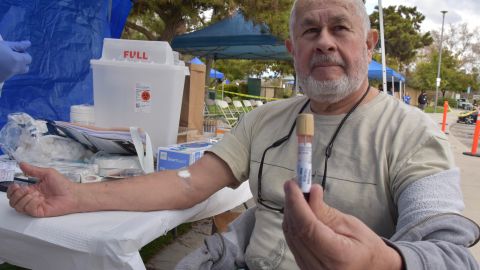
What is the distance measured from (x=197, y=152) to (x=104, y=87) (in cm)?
54

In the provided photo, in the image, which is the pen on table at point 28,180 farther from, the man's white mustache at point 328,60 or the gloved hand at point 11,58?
the man's white mustache at point 328,60

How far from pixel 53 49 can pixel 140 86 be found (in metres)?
1.34

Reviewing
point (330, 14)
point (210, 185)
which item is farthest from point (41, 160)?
point (330, 14)

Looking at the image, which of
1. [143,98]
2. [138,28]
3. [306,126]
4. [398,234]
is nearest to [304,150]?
[306,126]

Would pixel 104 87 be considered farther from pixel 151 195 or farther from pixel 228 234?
pixel 228 234

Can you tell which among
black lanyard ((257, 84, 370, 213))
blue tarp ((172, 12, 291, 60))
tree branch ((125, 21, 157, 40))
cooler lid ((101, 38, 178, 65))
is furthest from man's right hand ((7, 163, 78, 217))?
blue tarp ((172, 12, 291, 60))

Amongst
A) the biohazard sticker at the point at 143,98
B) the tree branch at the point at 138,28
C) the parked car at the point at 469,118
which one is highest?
the tree branch at the point at 138,28

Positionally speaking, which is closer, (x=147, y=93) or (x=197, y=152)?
(x=197, y=152)

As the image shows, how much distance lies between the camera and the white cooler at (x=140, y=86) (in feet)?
5.63

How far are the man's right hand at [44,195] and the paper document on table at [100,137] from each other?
1.08ft

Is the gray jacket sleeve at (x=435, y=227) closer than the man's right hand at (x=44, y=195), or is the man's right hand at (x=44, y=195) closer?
the gray jacket sleeve at (x=435, y=227)

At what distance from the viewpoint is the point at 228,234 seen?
1.42 metres

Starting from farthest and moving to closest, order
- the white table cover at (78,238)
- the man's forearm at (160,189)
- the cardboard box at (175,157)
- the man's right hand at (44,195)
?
the cardboard box at (175,157) → the man's forearm at (160,189) → the man's right hand at (44,195) → the white table cover at (78,238)

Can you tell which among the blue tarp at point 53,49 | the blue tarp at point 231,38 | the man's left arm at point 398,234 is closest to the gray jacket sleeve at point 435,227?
the man's left arm at point 398,234
